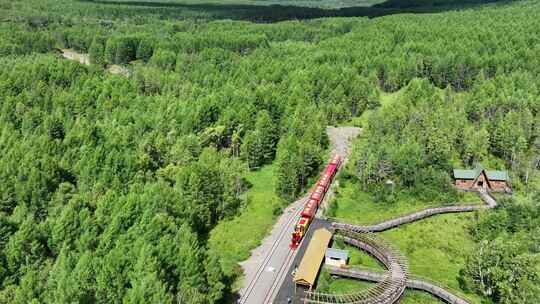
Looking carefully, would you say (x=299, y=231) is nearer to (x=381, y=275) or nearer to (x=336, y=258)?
(x=336, y=258)

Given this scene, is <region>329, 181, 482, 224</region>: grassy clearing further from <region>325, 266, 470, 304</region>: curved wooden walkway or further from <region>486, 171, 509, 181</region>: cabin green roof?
<region>325, 266, 470, 304</region>: curved wooden walkway

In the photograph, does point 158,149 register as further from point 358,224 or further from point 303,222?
point 358,224

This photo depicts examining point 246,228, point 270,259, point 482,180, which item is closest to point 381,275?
point 270,259

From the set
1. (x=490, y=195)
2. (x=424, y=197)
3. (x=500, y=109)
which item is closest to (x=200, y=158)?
(x=424, y=197)

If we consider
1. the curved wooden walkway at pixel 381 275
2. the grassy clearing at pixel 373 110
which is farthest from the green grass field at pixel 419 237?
the grassy clearing at pixel 373 110

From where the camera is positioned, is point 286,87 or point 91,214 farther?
point 286,87

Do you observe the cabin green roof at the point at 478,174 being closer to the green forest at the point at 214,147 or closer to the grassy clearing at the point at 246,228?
the green forest at the point at 214,147

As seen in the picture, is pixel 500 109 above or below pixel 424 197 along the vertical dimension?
above
